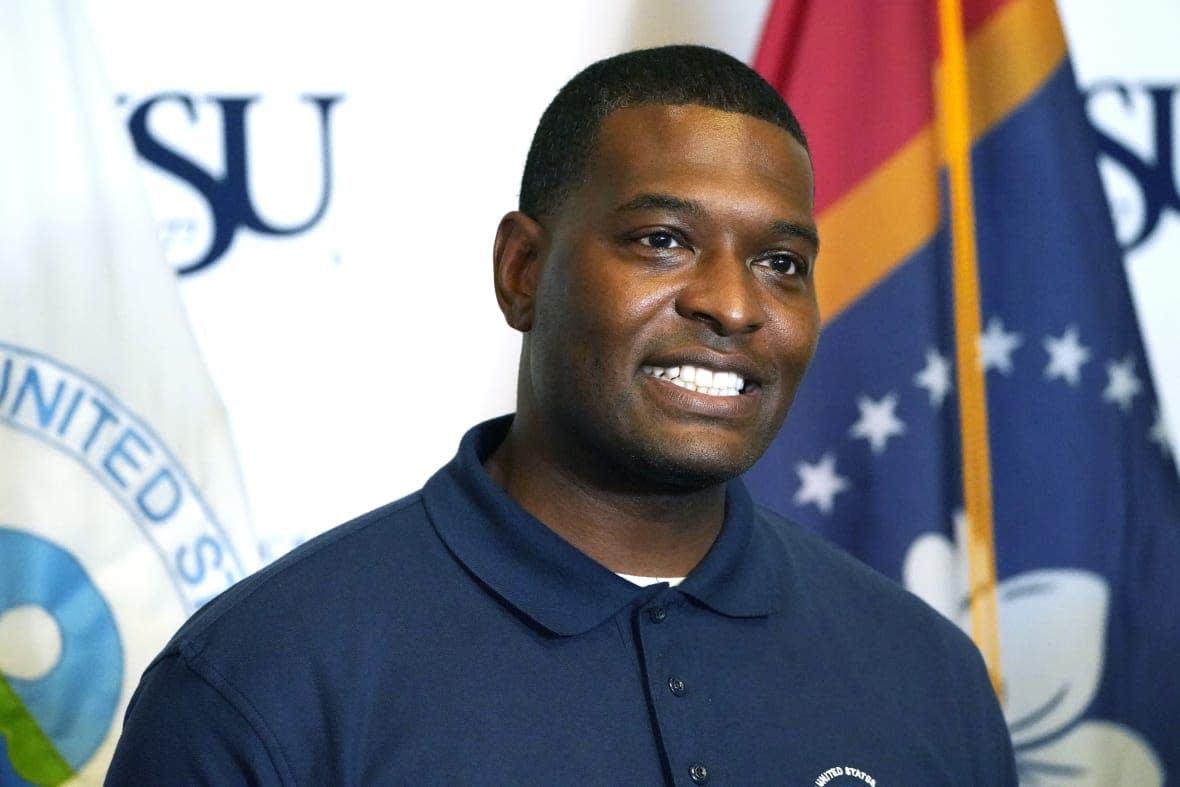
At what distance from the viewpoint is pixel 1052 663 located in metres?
2.24

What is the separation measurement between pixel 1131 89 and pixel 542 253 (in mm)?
1511

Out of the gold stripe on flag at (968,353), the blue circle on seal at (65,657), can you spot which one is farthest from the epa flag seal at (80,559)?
the gold stripe on flag at (968,353)

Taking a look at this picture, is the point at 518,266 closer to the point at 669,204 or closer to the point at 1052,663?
the point at 669,204

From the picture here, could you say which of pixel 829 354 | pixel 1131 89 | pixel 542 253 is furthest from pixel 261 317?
pixel 1131 89

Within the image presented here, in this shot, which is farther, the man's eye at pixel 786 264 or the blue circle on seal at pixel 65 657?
the blue circle on seal at pixel 65 657

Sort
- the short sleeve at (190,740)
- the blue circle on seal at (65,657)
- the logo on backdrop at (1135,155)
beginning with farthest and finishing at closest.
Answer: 1. the logo on backdrop at (1135,155)
2. the blue circle on seal at (65,657)
3. the short sleeve at (190,740)

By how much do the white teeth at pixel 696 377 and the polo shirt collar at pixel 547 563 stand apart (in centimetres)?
17

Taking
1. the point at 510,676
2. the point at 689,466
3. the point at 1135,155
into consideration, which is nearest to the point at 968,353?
the point at 1135,155

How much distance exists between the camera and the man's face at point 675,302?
1.29 m

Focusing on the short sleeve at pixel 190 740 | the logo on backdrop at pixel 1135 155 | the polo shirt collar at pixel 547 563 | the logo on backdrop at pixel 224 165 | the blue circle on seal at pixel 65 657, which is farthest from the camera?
the logo on backdrop at pixel 1135 155

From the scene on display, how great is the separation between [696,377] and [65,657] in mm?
1254

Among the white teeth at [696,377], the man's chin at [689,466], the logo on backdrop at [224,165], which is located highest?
the logo on backdrop at [224,165]

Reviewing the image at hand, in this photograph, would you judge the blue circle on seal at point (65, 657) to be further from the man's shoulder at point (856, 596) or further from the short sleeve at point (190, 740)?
the man's shoulder at point (856, 596)

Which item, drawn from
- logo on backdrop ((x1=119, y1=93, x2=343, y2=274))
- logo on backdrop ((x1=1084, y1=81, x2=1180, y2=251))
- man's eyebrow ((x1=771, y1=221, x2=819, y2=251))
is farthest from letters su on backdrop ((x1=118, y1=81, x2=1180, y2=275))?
logo on backdrop ((x1=1084, y1=81, x2=1180, y2=251))
